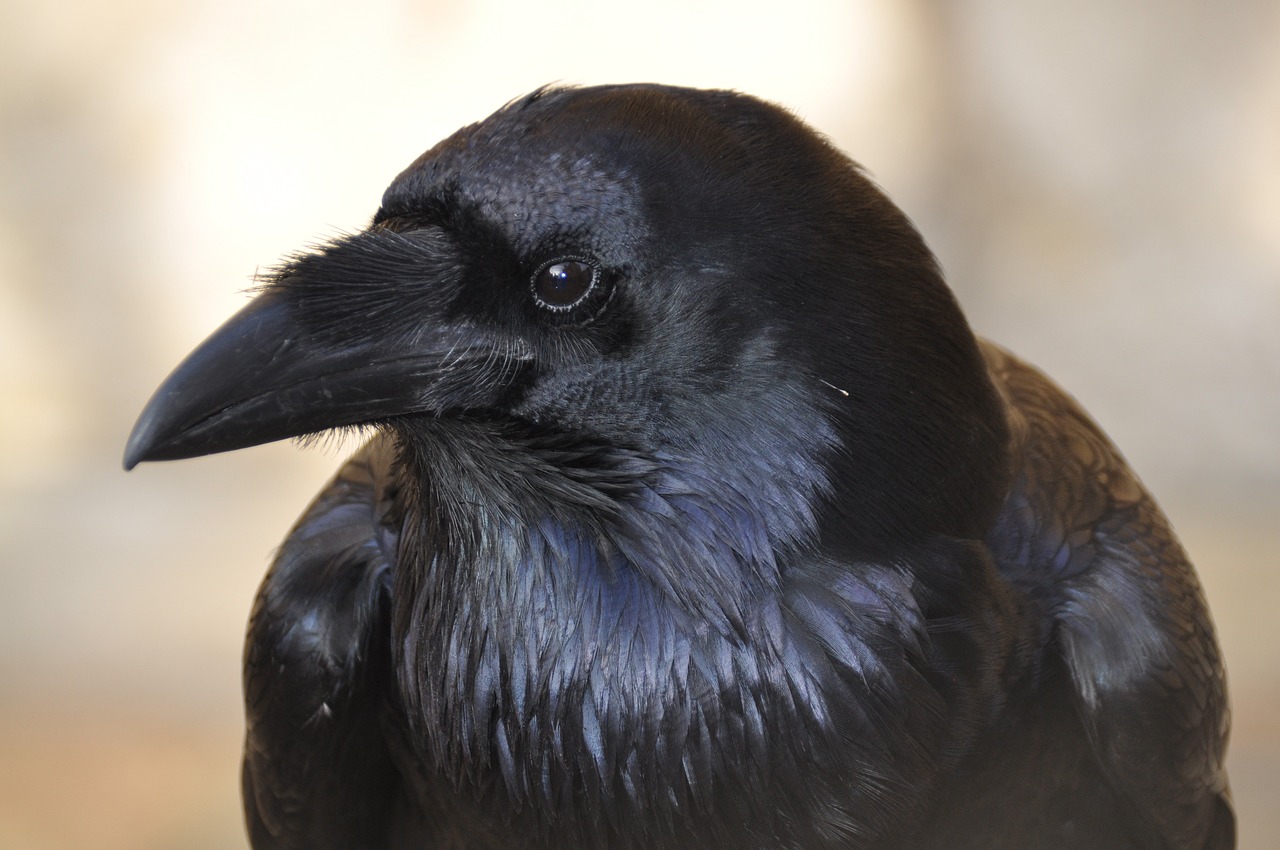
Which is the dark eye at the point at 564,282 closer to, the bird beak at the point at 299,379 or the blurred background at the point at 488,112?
the bird beak at the point at 299,379

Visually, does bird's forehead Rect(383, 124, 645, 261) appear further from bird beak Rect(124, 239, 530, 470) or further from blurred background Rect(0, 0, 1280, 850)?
blurred background Rect(0, 0, 1280, 850)

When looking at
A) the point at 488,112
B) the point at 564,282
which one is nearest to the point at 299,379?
the point at 564,282

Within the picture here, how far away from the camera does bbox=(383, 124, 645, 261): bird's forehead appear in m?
1.41

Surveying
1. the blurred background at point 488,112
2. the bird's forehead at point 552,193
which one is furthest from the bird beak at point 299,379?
the blurred background at point 488,112

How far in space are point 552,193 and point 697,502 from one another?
0.38 metres

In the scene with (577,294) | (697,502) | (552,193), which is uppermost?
(552,193)

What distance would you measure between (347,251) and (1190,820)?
141cm

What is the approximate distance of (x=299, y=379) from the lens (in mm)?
1442

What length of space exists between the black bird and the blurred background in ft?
7.27

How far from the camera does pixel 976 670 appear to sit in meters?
1.63

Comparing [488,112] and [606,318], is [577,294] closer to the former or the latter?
[606,318]

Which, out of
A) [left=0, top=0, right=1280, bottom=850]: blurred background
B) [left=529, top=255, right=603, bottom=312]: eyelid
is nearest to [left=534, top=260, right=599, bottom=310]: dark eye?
[left=529, top=255, right=603, bottom=312]: eyelid

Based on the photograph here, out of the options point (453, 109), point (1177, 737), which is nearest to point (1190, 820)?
point (1177, 737)

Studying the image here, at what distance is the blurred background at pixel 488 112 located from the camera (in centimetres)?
399
